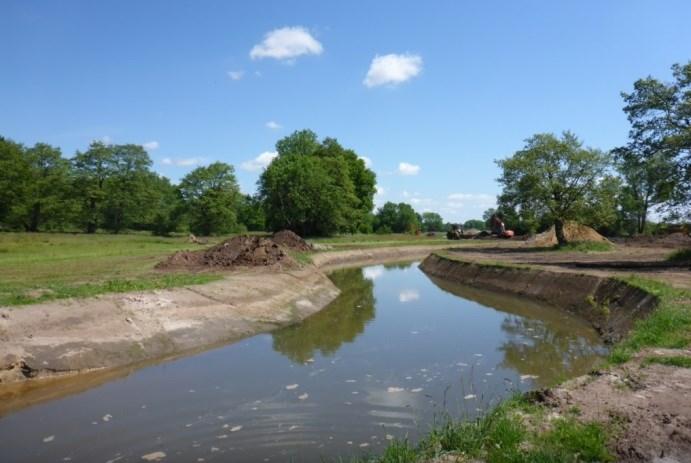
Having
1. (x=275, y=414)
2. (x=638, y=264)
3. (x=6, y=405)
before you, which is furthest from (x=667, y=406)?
(x=638, y=264)

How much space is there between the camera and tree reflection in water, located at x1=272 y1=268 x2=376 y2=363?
15406 millimetres

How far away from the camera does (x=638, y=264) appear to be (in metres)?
28.4

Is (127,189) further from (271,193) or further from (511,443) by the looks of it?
(511,443)

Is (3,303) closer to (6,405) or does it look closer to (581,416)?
(6,405)

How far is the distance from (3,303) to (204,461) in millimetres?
9504

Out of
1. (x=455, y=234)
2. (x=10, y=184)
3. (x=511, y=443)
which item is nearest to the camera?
(x=511, y=443)

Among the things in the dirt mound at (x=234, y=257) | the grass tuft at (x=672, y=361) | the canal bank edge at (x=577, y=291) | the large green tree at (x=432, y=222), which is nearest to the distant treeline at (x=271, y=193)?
the canal bank edge at (x=577, y=291)

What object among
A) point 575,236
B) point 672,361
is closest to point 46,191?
point 575,236

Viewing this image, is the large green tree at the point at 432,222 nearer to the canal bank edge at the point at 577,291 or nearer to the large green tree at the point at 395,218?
the large green tree at the point at 395,218

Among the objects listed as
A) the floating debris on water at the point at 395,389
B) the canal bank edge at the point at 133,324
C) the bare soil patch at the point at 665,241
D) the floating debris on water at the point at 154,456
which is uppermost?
the bare soil patch at the point at 665,241

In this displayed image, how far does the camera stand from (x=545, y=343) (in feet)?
53.0

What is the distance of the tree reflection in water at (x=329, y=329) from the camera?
15406mm

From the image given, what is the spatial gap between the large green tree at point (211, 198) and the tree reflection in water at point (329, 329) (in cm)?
4738

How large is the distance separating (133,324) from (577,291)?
17.2 m
